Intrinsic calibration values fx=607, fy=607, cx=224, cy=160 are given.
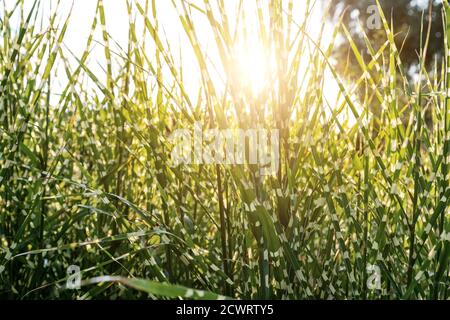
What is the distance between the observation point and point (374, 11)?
2.73ft

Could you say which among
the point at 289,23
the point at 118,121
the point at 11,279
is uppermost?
the point at 289,23

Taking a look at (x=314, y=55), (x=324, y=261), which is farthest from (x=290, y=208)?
(x=314, y=55)

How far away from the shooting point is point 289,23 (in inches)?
30.6

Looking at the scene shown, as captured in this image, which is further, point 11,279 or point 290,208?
point 11,279

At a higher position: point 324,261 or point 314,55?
point 314,55

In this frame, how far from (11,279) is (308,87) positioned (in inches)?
20.7

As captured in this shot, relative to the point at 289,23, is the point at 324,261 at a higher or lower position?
lower

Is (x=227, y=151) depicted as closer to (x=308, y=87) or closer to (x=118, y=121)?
(x=308, y=87)
